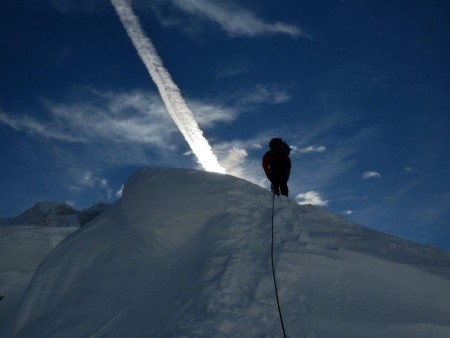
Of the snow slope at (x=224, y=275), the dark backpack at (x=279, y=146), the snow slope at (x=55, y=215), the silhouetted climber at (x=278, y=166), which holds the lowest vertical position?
the snow slope at (x=224, y=275)

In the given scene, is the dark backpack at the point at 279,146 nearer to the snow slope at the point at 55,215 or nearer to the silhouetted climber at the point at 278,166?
the silhouetted climber at the point at 278,166

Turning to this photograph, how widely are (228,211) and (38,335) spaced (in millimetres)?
3138

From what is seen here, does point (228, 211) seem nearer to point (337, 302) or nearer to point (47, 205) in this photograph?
point (337, 302)

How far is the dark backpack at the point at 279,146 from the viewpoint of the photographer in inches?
412

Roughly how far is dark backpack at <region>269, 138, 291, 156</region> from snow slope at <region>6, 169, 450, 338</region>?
123 inches

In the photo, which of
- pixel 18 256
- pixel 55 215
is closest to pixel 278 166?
pixel 18 256

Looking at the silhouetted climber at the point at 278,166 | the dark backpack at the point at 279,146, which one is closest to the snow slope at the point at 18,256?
the silhouetted climber at the point at 278,166

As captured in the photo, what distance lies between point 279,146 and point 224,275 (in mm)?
6267

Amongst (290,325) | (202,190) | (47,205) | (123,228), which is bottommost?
(290,325)

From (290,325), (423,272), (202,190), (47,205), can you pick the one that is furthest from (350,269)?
(47,205)

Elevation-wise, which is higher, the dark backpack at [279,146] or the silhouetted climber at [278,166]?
the dark backpack at [279,146]

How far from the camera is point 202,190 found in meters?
6.82

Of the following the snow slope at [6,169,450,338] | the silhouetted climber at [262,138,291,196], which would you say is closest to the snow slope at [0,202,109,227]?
the silhouetted climber at [262,138,291,196]

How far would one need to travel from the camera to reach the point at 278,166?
10383mm
